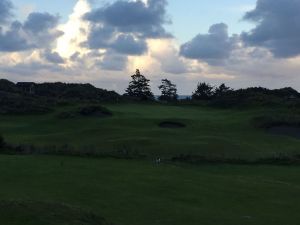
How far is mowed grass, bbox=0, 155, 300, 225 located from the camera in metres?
15.6

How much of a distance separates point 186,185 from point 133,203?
14.7 feet

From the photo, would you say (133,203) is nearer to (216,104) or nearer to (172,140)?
(172,140)

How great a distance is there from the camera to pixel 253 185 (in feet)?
74.9

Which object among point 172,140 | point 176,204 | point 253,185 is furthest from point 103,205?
point 172,140

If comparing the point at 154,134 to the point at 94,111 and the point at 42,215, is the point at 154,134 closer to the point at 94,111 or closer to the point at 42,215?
the point at 94,111

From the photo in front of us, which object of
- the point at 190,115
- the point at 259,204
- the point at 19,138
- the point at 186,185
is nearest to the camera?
the point at 259,204

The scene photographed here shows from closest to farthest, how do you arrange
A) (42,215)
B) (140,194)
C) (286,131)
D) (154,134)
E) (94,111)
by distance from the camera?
(42,215)
(140,194)
(154,134)
(286,131)
(94,111)

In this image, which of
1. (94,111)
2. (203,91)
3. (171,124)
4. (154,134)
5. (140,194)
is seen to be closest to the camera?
(140,194)

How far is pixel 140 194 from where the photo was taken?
752 inches

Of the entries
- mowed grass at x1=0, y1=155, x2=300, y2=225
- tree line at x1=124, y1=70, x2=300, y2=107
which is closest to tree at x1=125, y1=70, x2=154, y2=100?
tree line at x1=124, y1=70, x2=300, y2=107

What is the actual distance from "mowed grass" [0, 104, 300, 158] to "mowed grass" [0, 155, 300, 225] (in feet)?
37.2

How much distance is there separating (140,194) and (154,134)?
27855 millimetres

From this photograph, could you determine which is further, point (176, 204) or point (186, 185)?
point (186, 185)

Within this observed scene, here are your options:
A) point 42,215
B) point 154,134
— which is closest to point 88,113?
point 154,134
